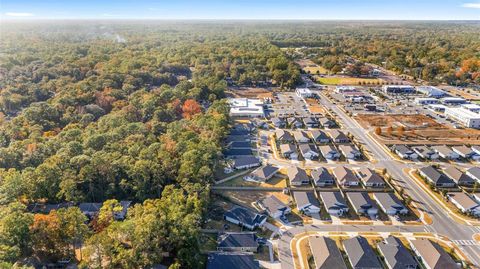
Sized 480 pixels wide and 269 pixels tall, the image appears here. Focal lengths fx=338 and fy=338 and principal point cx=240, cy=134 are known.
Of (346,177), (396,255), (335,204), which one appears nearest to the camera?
(396,255)

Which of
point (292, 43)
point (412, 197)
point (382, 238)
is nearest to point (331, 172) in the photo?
point (412, 197)

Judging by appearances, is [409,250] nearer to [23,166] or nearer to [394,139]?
[394,139]

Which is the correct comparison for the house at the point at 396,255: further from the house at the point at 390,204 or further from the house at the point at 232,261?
the house at the point at 232,261

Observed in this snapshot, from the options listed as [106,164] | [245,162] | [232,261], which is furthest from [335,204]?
[106,164]

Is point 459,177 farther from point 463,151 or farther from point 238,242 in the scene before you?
point 238,242

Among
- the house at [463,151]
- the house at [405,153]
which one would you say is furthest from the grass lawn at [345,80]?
the house at [405,153]

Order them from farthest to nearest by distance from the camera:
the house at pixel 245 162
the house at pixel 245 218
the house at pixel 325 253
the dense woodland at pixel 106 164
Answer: the house at pixel 245 162
the house at pixel 245 218
the house at pixel 325 253
the dense woodland at pixel 106 164

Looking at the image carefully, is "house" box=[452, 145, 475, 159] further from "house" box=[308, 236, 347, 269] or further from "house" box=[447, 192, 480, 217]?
"house" box=[308, 236, 347, 269]
